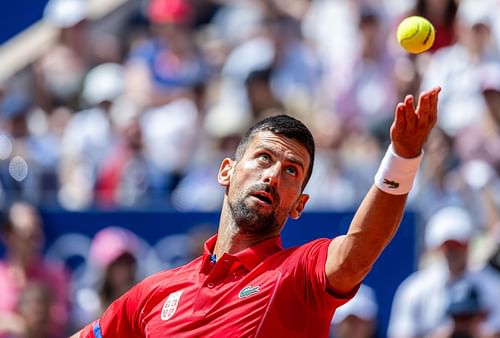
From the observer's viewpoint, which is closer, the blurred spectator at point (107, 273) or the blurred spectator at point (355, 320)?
the blurred spectator at point (355, 320)

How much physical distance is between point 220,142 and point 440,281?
2.29m

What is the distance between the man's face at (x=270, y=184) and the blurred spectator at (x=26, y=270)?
3910 millimetres

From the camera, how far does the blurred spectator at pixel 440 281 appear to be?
8156mm

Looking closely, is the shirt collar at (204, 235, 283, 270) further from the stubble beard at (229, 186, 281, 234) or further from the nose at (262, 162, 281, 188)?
the nose at (262, 162, 281, 188)

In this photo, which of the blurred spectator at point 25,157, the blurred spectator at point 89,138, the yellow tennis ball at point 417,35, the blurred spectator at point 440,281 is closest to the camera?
the yellow tennis ball at point 417,35

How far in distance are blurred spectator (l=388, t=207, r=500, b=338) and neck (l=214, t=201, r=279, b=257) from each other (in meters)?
3.31

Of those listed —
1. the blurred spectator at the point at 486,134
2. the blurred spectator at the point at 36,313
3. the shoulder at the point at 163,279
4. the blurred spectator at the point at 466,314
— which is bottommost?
the blurred spectator at the point at 466,314

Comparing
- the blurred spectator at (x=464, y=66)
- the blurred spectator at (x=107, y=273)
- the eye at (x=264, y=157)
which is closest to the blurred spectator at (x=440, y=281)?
the blurred spectator at (x=464, y=66)

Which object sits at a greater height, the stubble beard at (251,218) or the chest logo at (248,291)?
the stubble beard at (251,218)

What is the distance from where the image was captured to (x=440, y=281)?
826cm

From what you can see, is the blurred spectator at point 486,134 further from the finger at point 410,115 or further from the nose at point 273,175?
the finger at point 410,115

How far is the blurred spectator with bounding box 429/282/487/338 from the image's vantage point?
7.93 metres

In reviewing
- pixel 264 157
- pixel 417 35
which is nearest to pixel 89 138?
pixel 264 157

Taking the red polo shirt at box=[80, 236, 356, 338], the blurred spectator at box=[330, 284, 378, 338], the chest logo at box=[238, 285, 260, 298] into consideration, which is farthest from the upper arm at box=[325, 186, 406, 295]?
the blurred spectator at box=[330, 284, 378, 338]
